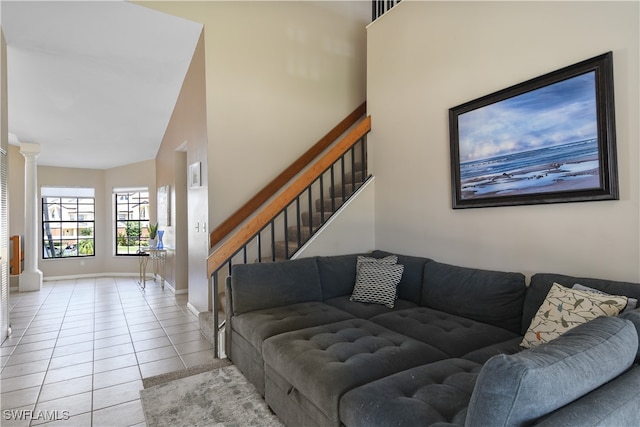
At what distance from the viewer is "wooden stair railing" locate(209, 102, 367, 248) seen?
382 centimetres

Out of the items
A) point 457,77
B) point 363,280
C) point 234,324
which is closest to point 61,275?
point 234,324

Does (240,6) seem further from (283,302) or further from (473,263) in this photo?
(473,263)

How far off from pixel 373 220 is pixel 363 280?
0.96 meters

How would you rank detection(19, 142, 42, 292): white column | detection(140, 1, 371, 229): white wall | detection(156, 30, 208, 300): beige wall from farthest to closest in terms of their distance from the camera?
detection(19, 142, 42, 292): white column, detection(156, 30, 208, 300): beige wall, detection(140, 1, 371, 229): white wall

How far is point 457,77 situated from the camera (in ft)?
9.39

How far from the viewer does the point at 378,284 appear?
2924 mm

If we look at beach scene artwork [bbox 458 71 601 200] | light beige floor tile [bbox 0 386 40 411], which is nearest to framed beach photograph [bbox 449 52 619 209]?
beach scene artwork [bbox 458 71 601 200]

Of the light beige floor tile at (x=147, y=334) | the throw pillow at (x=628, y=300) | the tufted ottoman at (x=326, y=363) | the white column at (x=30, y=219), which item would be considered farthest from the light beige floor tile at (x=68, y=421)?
the white column at (x=30, y=219)

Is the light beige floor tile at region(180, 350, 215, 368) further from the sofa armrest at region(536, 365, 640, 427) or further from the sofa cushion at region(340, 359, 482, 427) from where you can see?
the sofa armrest at region(536, 365, 640, 427)

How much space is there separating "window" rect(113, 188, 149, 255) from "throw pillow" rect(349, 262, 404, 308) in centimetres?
656

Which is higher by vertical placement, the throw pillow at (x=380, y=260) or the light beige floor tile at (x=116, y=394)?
the throw pillow at (x=380, y=260)

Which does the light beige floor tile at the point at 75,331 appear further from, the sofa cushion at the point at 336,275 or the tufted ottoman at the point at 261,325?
the sofa cushion at the point at 336,275

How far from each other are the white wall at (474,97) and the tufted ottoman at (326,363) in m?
1.08

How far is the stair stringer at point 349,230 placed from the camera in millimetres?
3457
